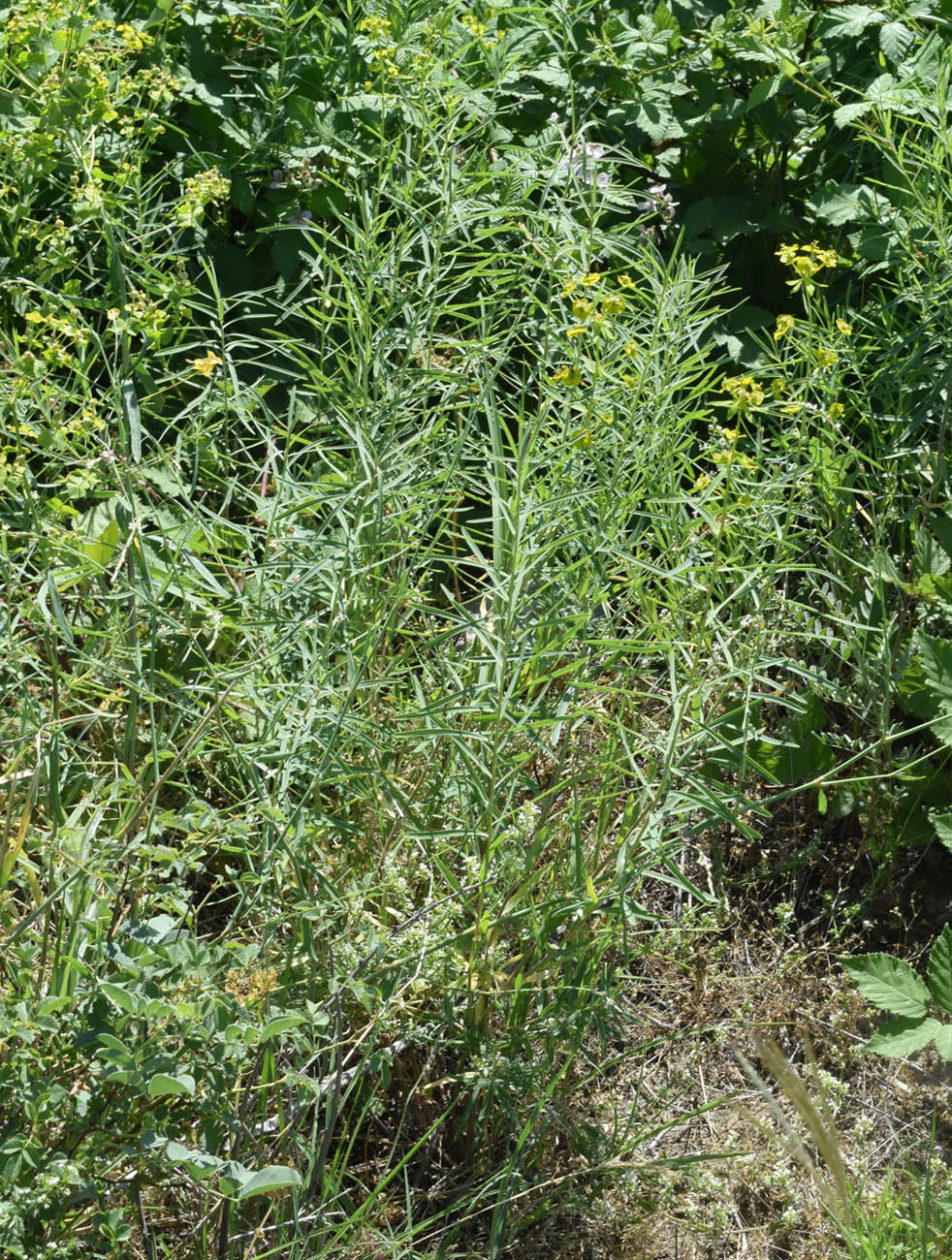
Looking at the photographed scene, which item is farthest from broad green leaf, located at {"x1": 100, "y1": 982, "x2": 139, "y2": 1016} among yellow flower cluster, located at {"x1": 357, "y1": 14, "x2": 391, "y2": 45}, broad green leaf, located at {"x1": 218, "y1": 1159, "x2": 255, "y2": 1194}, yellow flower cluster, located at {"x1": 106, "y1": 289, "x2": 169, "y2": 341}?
yellow flower cluster, located at {"x1": 357, "y1": 14, "x2": 391, "y2": 45}

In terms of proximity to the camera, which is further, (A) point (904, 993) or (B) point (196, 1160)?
(A) point (904, 993)

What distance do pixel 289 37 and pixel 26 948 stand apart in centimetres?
215

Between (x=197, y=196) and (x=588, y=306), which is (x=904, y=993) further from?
(x=197, y=196)

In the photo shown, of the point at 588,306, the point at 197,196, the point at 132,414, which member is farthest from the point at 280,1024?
the point at 197,196

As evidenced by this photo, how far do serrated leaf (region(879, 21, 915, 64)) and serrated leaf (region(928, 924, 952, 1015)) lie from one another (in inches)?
72.8

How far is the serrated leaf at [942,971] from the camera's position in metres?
2.10

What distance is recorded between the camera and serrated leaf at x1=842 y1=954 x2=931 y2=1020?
2141 millimetres

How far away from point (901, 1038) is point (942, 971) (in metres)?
0.13

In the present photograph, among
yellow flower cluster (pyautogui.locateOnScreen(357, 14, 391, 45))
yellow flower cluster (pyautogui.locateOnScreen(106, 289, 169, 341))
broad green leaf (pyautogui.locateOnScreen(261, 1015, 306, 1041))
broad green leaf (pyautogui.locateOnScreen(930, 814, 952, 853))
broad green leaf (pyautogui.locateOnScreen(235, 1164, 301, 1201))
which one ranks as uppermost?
yellow flower cluster (pyautogui.locateOnScreen(357, 14, 391, 45))

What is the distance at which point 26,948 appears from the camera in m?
1.60

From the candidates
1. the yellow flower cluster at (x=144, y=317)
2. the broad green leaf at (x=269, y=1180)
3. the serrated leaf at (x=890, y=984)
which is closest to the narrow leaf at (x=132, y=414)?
the yellow flower cluster at (x=144, y=317)

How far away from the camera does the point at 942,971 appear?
6.96ft

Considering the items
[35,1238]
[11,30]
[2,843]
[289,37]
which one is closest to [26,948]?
[2,843]

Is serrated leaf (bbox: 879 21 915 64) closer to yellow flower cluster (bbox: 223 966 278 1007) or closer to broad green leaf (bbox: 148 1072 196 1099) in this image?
yellow flower cluster (bbox: 223 966 278 1007)
